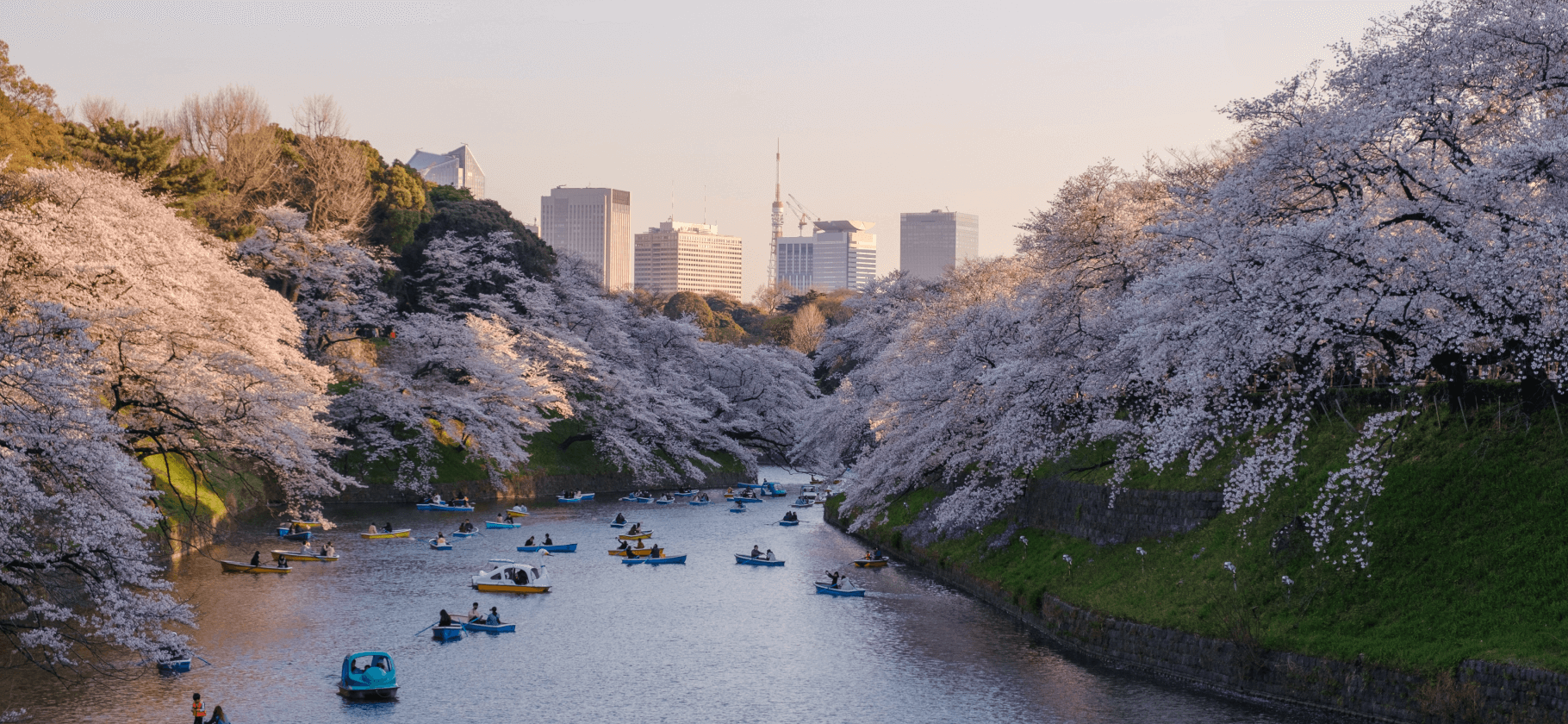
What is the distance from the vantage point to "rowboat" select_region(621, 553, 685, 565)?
152 feet

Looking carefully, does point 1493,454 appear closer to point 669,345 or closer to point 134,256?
point 134,256

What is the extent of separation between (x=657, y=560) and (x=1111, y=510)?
20.1m

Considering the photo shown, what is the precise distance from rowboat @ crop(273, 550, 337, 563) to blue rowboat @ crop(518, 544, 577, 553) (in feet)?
26.2

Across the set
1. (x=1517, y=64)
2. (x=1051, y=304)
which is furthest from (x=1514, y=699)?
(x=1051, y=304)

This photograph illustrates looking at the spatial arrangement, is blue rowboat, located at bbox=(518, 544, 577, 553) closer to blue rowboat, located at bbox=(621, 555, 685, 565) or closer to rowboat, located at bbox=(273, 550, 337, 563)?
blue rowboat, located at bbox=(621, 555, 685, 565)

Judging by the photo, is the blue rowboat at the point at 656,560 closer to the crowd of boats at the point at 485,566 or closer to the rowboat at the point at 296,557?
the crowd of boats at the point at 485,566

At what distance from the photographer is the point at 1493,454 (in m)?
23.9

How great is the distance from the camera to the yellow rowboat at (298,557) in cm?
4116

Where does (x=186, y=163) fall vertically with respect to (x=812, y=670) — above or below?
above

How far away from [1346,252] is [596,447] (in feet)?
193

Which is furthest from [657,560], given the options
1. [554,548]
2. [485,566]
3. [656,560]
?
[485,566]

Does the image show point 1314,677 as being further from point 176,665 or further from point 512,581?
point 512,581

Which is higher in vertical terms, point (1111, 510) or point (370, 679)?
point (1111, 510)

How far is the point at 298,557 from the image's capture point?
4206 centimetres
